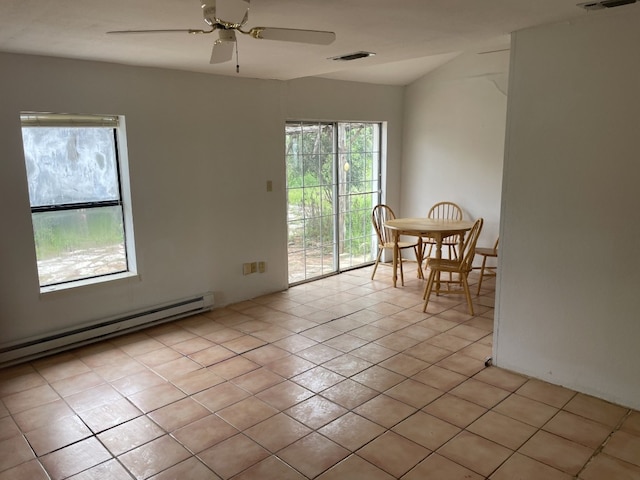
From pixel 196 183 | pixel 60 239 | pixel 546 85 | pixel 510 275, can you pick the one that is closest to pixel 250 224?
pixel 196 183

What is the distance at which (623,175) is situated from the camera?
272 centimetres

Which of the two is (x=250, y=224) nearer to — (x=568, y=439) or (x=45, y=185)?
(x=45, y=185)

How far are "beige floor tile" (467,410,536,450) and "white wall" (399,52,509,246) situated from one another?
3.20 meters

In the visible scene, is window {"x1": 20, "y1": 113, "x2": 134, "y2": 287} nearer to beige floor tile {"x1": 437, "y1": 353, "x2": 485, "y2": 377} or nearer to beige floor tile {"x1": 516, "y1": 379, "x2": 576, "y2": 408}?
beige floor tile {"x1": 437, "y1": 353, "x2": 485, "y2": 377}

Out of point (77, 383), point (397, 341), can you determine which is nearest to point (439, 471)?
point (397, 341)

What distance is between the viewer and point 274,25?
2.78 m

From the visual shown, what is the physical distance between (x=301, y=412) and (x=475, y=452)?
982 mm

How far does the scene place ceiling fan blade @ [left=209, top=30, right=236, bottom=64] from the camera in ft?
7.26

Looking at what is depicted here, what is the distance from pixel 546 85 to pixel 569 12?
1.41ft

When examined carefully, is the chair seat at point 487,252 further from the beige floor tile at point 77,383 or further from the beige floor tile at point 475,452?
the beige floor tile at point 77,383

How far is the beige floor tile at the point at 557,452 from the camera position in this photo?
2371 mm

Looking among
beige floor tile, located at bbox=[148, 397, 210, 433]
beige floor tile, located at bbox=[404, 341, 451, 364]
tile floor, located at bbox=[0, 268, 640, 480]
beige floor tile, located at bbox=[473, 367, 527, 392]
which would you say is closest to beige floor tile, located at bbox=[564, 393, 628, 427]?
tile floor, located at bbox=[0, 268, 640, 480]

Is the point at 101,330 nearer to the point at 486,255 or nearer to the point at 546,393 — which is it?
the point at 546,393

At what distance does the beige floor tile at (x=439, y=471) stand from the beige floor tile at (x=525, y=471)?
0.40 feet
